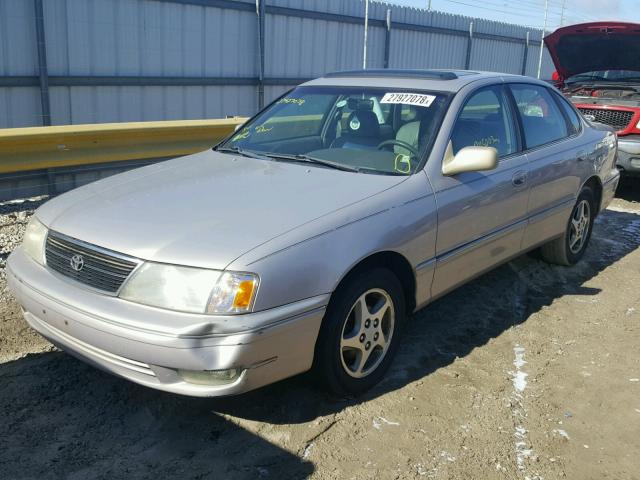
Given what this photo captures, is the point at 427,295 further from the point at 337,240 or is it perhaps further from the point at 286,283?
the point at 286,283

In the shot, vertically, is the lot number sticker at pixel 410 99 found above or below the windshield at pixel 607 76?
below

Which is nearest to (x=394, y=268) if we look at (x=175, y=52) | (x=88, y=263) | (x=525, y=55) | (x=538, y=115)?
(x=88, y=263)

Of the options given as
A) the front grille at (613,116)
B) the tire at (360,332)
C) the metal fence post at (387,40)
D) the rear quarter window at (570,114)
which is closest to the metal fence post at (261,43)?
the metal fence post at (387,40)

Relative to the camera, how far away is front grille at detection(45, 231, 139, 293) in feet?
9.66

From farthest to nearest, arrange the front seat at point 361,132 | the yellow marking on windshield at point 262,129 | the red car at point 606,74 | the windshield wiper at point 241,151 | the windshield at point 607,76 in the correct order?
the windshield at point 607,76
the red car at point 606,74
the yellow marking on windshield at point 262,129
the windshield wiper at point 241,151
the front seat at point 361,132

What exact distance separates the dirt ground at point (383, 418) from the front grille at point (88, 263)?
26.9 inches

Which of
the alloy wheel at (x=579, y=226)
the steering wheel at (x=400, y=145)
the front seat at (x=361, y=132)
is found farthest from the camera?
the alloy wheel at (x=579, y=226)

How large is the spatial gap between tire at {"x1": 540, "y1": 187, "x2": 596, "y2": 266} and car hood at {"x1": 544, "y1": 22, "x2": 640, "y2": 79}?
3.61 metres

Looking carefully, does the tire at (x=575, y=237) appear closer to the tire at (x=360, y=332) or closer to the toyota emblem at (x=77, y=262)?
the tire at (x=360, y=332)

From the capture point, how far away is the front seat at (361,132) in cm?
410

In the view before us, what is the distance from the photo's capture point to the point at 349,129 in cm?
425

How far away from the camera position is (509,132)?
15.1ft

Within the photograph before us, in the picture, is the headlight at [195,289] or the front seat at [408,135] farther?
the front seat at [408,135]

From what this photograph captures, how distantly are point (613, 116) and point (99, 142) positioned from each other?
6.21m
